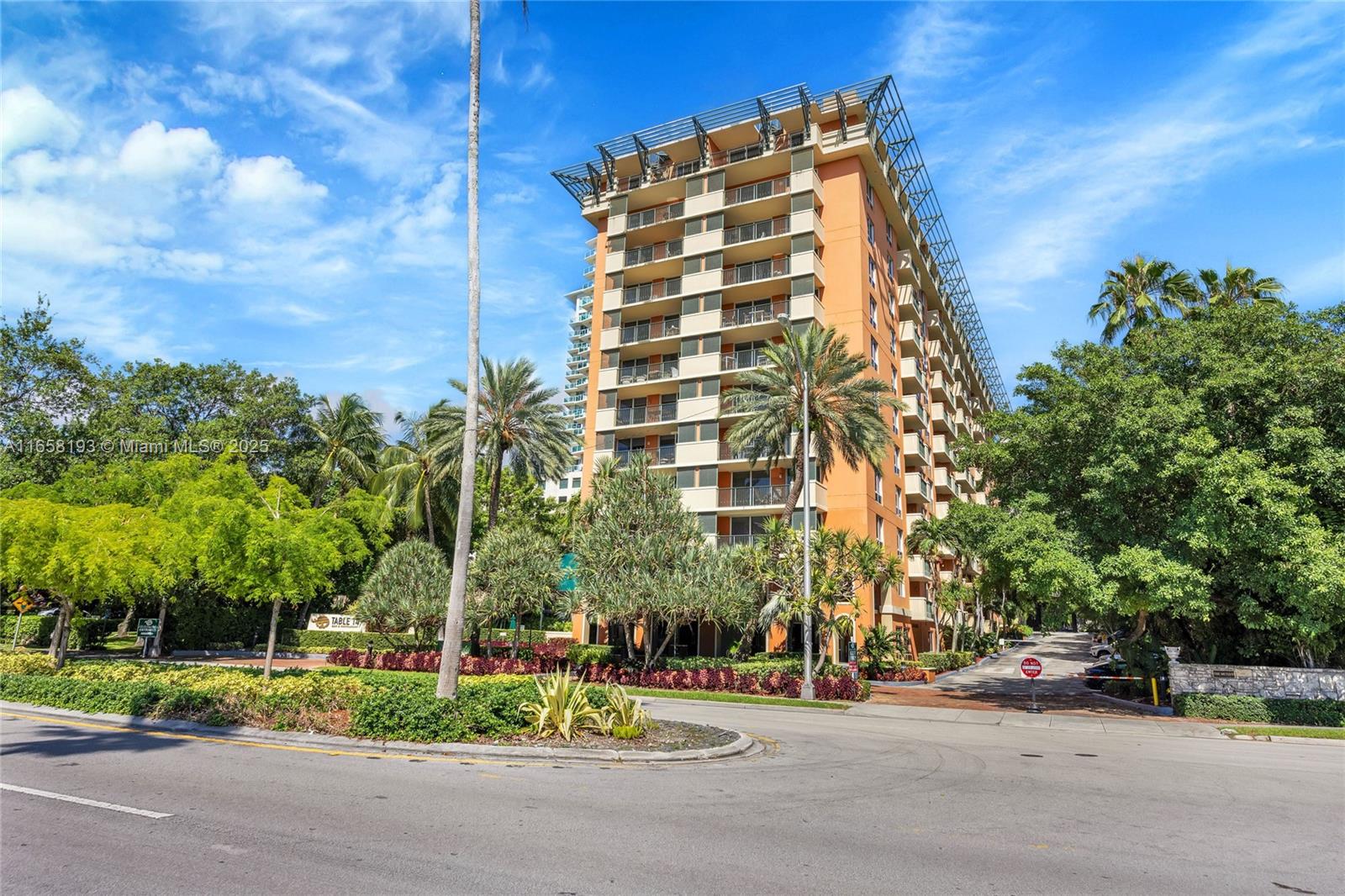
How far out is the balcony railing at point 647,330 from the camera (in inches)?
1911

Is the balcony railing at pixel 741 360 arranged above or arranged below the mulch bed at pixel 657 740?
above

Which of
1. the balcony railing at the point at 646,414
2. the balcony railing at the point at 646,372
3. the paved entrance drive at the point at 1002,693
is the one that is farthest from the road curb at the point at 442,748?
the balcony railing at the point at 646,372

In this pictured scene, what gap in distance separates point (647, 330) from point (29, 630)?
39038mm

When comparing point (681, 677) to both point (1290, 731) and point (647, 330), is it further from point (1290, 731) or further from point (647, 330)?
point (647, 330)

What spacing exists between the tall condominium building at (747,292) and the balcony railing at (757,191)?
11cm

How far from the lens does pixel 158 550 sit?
22.4m

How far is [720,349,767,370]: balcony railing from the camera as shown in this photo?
44.9 m

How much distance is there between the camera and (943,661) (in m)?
46.3

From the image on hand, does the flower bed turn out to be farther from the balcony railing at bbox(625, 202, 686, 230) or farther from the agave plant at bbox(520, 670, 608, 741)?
the balcony railing at bbox(625, 202, 686, 230)

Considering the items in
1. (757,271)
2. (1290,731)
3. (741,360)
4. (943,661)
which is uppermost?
(757,271)

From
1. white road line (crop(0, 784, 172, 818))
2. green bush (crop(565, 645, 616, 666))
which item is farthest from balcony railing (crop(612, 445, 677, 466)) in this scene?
white road line (crop(0, 784, 172, 818))

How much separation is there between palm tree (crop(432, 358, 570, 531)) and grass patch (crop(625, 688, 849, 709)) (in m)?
16.4

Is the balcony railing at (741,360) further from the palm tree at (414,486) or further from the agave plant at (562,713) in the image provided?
the agave plant at (562,713)

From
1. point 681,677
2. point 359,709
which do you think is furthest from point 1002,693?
A: point 359,709
